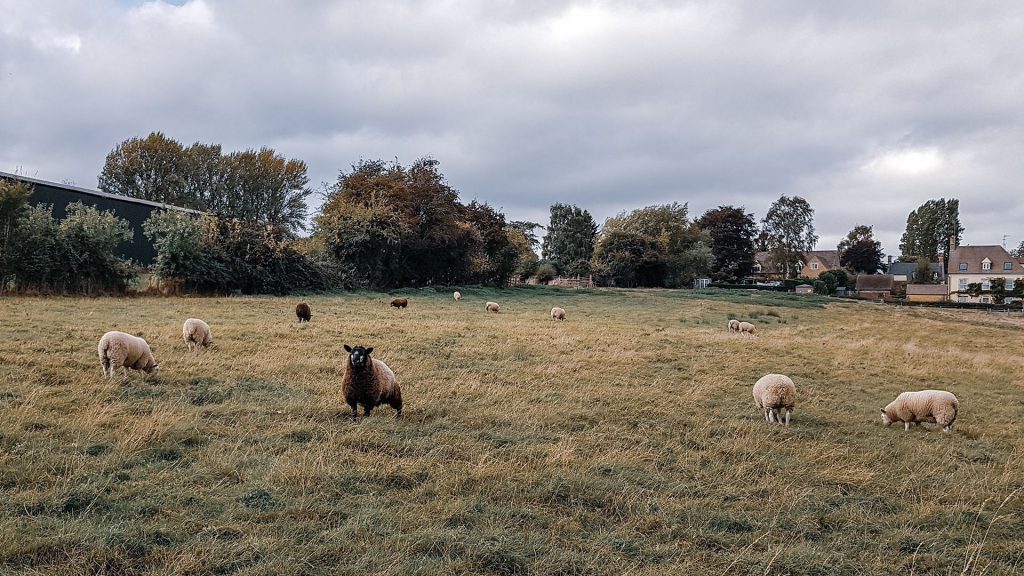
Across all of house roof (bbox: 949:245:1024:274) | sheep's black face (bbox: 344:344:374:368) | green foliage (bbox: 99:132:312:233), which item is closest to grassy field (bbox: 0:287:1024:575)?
sheep's black face (bbox: 344:344:374:368)

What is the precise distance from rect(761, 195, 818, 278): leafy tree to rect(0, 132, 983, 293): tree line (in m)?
0.15

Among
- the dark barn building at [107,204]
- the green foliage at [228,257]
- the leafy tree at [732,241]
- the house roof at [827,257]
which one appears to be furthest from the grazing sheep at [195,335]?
the house roof at [827,257]

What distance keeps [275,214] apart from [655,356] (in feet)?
208

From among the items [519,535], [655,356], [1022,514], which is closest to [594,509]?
[519,535]

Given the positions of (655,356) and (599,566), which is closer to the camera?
(599,566)

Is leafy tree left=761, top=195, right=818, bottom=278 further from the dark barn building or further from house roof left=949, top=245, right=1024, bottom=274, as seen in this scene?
the dark barn building

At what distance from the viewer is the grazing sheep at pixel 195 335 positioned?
13133 millimetres

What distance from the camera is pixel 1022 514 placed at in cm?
625

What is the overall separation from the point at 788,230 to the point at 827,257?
32.6 metres

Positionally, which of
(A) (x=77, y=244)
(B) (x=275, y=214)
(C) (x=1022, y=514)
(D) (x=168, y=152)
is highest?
(D) (x=168, y=152)

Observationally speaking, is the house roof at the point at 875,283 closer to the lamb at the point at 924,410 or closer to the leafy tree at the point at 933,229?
the leafy tree at the point at 933,229

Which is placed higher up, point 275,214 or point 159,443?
point 275,214

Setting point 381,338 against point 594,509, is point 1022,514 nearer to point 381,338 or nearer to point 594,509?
point 594,509

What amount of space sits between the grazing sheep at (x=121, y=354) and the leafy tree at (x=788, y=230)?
88486 millimetres
